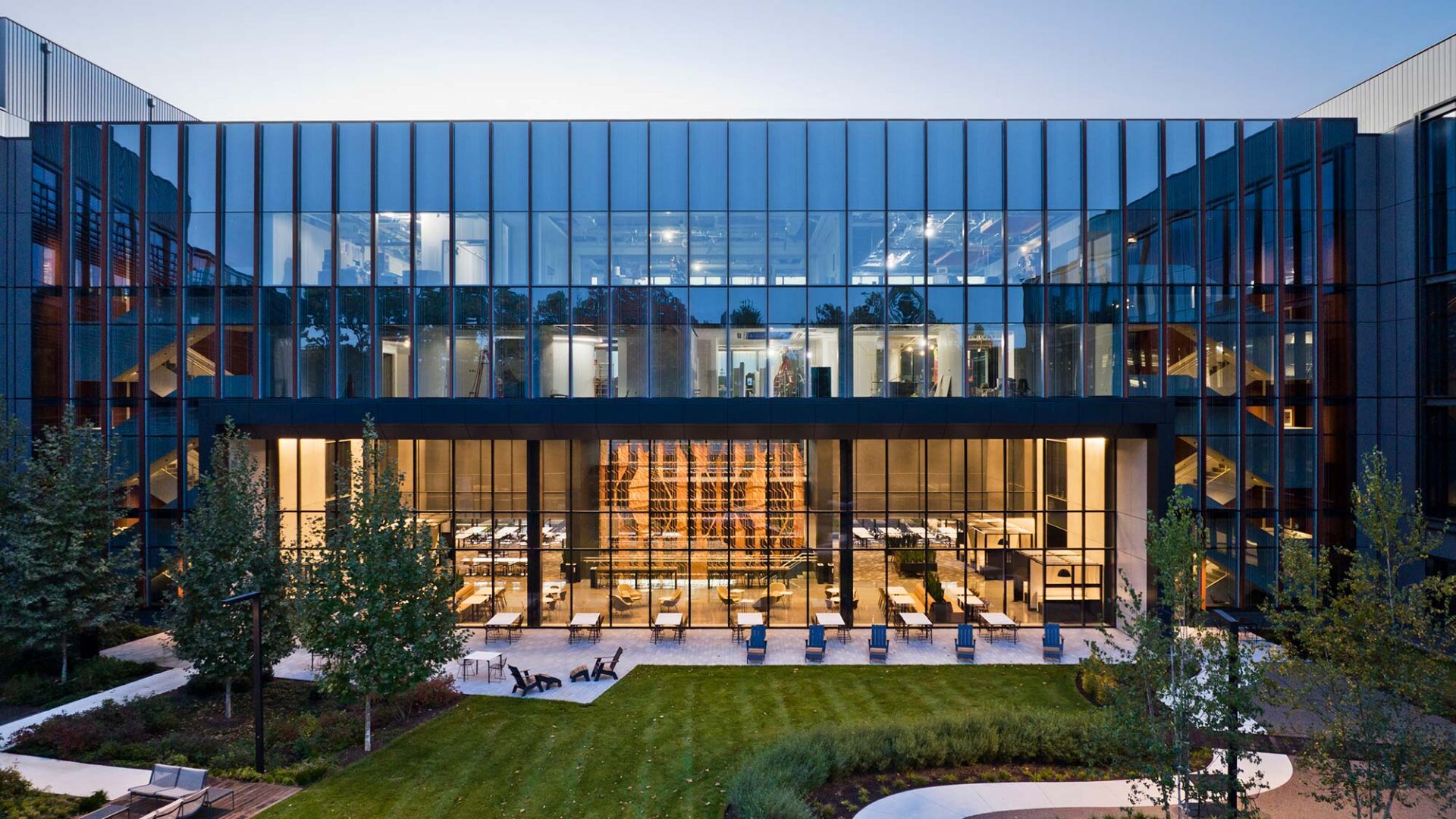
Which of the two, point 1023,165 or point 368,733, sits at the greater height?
point 1023,165

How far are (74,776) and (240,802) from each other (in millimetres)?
3795

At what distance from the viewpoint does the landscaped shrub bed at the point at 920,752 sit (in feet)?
41.5

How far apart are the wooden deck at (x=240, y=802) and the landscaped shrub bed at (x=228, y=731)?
22 cm

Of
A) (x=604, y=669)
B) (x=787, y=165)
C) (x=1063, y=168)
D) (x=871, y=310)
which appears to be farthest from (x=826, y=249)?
(x=604, y=669)

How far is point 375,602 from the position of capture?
14.3 meters

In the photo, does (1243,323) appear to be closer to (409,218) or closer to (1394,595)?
(1394,595)

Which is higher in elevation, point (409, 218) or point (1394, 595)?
point (409, 218)

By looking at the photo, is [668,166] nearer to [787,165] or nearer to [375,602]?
[787,165]

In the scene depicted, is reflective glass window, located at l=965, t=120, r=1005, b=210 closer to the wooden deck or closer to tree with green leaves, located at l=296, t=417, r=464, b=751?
tree with green leaves, located at l=296, t=417, r=464, b=751

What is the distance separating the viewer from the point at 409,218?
22719mm

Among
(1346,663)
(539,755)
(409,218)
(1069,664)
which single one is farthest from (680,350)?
(1346,663)

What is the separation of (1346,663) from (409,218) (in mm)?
24559

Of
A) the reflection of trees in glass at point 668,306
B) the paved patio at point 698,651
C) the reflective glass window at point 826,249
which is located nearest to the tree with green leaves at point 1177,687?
the paved patio at point 698,651

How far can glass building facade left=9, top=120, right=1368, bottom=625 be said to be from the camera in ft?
73.5
